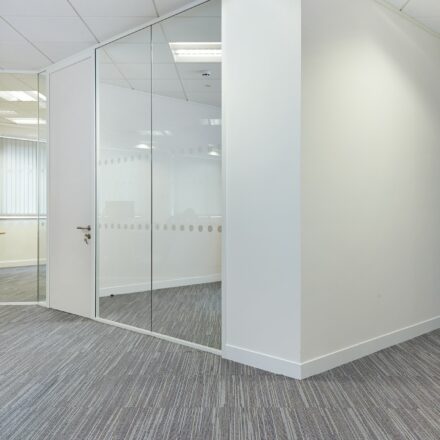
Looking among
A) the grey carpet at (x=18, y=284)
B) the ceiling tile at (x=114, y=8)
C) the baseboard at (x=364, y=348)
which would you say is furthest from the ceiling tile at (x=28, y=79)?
the baseboard at (x=364, y=348)

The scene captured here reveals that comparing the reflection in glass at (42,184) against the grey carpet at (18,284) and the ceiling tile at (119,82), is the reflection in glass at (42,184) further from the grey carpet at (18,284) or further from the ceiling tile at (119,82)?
the ceiling tile at (119,82)

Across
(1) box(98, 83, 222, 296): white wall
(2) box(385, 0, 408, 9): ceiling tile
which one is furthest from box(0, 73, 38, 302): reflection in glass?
(2) box(385, 0, 408, 9): ceiling tile

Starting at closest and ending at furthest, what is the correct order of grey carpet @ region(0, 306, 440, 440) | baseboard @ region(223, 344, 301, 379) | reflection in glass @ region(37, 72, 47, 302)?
grey carpet @ region(0, 306, 440, 440), baseboard @ region(223, 344, 301, 379), reflection in glass @ region(37, 72, 47, 302)

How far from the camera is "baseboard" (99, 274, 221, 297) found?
10.6 feet

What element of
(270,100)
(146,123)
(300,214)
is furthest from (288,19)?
(146,123)

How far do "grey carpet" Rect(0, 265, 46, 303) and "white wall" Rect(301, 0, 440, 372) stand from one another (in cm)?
353

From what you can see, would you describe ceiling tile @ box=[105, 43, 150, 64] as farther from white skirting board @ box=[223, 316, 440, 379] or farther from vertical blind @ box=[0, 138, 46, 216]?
white skirting board @ box=[223, 316, 440, 379]

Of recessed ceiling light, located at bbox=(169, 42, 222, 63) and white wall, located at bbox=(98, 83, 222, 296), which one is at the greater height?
recessed ceiling light, located at bbox=(169, 42, 222, 63)

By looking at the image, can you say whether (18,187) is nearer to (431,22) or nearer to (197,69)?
(197,69)

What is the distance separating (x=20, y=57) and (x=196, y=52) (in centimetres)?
238

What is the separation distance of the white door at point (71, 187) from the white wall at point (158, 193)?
0.72ft

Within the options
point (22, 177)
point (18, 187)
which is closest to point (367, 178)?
point (22, 177)

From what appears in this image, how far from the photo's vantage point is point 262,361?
285 centimetres

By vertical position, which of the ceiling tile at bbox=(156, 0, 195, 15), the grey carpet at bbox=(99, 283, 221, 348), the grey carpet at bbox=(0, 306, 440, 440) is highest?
the ceiling tile at bbox=(156, 0, 195, 15)
